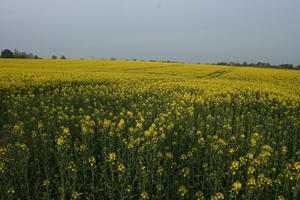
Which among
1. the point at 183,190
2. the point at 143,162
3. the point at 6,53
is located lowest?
the point at 143,162

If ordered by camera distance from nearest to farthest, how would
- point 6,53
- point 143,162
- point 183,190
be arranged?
1. point 183,190
2. point 143,162
3. point 6,53

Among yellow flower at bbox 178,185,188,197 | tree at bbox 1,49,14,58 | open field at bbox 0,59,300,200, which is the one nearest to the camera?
yellow flower at bbox 178,185,188,197

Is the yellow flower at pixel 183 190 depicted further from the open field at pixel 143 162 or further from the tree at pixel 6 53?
the tree at pixel 6 53

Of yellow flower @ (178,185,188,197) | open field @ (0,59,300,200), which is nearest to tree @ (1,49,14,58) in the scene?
open field @ (0,59,300,200)

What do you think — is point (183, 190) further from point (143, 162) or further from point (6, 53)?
point (6, 53)

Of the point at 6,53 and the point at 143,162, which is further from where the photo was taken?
the point at 6,53

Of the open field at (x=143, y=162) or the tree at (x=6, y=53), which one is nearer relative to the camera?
the open field at (x=143, y=162)

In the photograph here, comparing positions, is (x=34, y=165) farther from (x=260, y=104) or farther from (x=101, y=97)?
(x=260, y=104)

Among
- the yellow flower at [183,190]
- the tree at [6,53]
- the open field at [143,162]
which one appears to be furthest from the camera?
the tree at [6,53]

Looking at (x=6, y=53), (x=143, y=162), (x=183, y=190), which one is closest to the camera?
(x=183, y=190)

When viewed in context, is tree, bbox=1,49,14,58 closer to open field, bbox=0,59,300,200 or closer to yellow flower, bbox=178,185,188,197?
open field, bbox=0,59,300,200

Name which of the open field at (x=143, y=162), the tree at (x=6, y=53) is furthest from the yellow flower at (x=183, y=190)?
the tree at (x=6, y=53)

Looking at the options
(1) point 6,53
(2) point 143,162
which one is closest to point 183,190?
(2) point 143,162

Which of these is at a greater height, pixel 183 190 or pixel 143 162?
pixel 183 190
